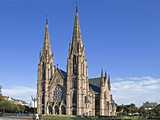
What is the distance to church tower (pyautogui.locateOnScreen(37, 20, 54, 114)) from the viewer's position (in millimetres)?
103938

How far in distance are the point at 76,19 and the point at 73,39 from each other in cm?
671

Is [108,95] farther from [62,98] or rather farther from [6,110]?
[6,110]

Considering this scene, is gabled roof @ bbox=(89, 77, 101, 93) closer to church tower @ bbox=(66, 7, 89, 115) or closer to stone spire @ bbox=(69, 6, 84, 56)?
church tower @ bbox=(66, 7, 89, 115)

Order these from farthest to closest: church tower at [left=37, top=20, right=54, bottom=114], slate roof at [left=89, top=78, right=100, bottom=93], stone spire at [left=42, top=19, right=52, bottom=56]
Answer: stone spire at [left=42, top=19, right=52, bottom=56] < slate roof at [left=89, top=78, right=100, bottom=93] < church tower at [left=37, top=20, right=54, bottom=114]

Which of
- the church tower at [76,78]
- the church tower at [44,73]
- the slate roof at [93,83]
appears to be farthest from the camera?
the church tower at [44,73]

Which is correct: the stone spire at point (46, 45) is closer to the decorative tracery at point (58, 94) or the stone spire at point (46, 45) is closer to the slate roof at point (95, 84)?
the decorative tracery at point (58, 94)

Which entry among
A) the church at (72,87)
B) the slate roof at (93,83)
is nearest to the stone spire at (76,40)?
the church at (72,87)

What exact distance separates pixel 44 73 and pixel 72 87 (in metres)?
12.3

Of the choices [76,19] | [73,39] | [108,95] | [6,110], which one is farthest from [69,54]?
[6,110]

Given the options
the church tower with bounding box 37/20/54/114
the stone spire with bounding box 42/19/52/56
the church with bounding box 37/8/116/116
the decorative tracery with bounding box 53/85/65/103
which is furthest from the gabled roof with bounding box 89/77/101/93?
the stone spire with bounding box 42/19/52/56

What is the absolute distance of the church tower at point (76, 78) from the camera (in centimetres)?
9619

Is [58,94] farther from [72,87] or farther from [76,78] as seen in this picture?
[76,78]

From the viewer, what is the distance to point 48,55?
10725 cm

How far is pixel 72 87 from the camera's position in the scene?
98.6 meters
